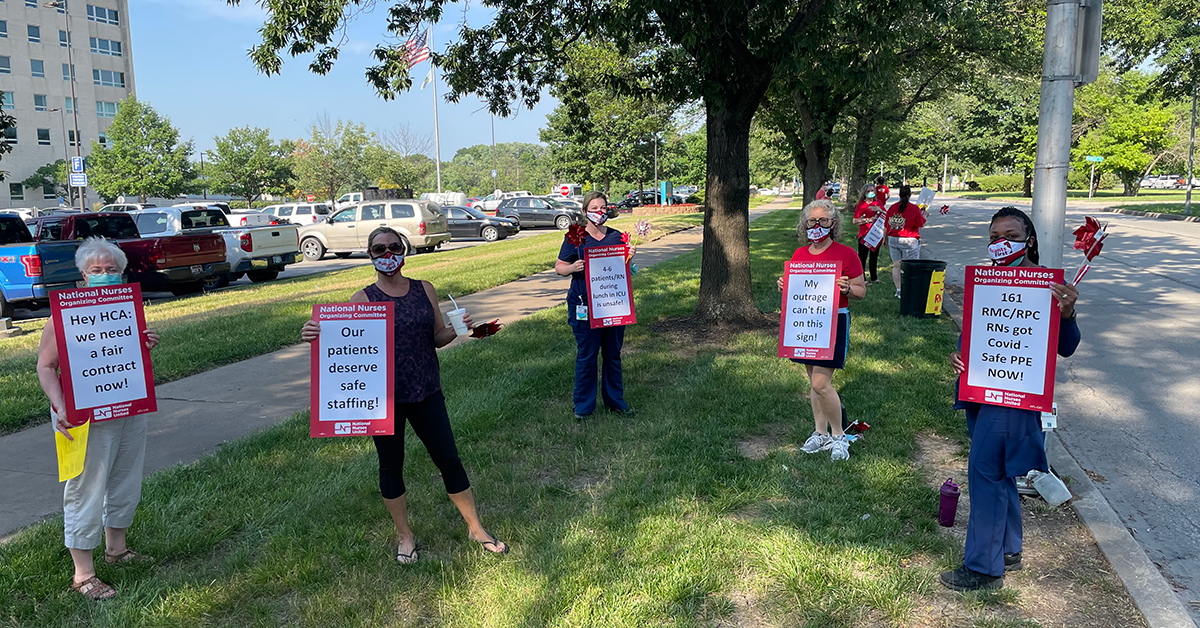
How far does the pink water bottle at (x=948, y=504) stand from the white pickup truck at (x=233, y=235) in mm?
15439

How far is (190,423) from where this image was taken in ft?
21.5

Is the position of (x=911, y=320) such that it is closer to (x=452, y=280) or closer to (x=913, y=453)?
(x=913, y=453)

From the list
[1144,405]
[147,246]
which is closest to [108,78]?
[147,246]

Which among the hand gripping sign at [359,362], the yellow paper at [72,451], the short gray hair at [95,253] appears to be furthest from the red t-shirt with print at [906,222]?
the yellow paper at [72,451]

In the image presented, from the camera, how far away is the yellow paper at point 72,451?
3.59 m

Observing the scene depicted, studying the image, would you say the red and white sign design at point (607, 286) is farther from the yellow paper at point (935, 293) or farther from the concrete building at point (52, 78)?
the concrete building at point (52, 78)

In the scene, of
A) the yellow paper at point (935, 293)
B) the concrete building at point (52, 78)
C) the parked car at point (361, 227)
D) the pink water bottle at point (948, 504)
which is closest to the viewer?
the pink water bottle at point (948, 504)

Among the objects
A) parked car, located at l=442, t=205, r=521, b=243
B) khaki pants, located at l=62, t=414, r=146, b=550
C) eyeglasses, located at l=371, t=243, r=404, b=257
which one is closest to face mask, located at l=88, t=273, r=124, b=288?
khaki pants, located at l=62, t=414, r=146, b=550

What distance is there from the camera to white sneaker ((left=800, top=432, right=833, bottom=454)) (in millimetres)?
5316

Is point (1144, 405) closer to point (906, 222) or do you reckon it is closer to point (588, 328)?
point (588, 328)

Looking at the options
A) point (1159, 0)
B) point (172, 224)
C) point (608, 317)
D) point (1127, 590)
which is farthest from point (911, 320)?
point (1159, 0)

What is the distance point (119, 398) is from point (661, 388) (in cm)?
453

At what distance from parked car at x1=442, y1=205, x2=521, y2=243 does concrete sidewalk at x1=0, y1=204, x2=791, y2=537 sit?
20862 millimetres

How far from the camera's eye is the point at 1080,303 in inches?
452
